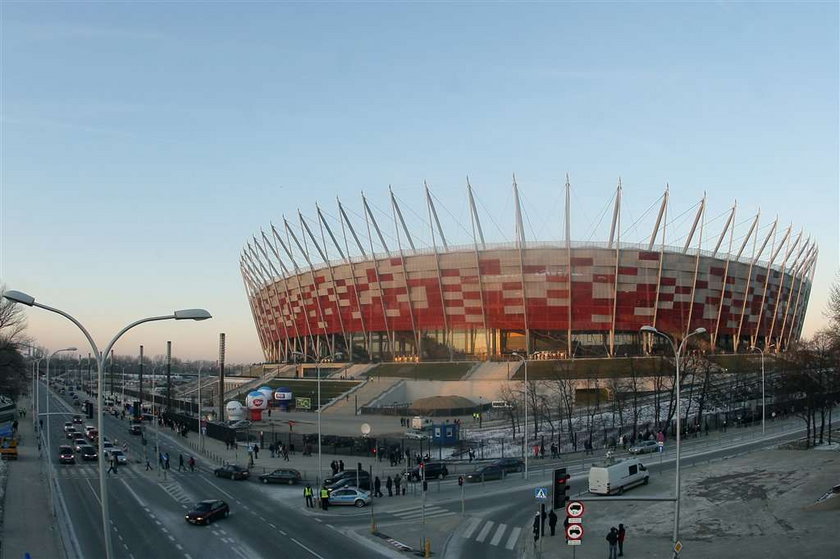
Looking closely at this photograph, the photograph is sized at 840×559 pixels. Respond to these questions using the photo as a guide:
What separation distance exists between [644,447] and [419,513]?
977 inches

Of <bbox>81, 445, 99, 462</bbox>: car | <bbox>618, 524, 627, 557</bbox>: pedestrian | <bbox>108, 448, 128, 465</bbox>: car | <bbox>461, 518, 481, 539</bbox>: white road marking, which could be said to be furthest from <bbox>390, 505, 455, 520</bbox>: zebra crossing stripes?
<bbox>81, 445, 99, 462</bbox>: car

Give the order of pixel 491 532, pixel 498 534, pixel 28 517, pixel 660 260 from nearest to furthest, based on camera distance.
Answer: pixel 498 534 → pixel 491 532 → pixel 28 517 → pixel 660 260

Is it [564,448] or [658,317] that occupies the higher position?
[658,317]

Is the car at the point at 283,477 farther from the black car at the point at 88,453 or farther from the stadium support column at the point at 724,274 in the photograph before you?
the stadium support column at the point at 724,274

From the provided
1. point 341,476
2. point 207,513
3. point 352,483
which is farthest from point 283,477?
point 207,513

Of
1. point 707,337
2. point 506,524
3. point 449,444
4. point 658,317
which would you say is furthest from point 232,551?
Result: point 707,337

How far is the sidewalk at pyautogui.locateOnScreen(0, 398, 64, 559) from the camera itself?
2862 centimetres

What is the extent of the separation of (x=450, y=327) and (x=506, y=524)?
82664 millimetres

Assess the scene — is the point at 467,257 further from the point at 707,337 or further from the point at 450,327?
the point at 707,337

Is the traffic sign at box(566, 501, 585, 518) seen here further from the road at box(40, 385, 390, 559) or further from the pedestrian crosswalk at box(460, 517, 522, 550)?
the road at box(40, 385, 390, 559)

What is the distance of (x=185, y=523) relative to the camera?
35062 millimetres

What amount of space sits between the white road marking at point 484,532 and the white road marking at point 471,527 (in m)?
0.43

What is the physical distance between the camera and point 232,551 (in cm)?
2939

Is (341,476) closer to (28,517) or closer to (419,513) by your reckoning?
(419,513)
